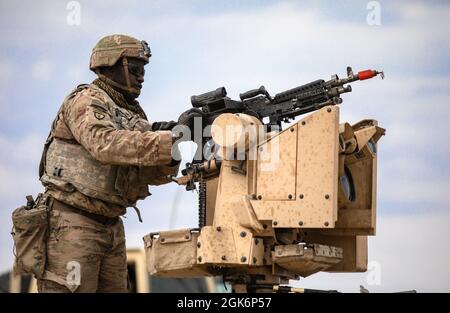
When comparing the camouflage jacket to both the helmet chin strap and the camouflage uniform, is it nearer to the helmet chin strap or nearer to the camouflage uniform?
the camouflage uniform

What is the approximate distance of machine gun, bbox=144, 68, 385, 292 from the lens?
32.7ft

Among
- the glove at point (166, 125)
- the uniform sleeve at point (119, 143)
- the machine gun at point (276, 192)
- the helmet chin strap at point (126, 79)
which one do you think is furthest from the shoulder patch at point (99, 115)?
the machine gun at point (276, 192)

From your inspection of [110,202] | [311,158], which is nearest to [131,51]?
[110,202]

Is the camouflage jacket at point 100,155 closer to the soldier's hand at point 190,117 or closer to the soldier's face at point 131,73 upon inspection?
the soldier's face at point 131,73

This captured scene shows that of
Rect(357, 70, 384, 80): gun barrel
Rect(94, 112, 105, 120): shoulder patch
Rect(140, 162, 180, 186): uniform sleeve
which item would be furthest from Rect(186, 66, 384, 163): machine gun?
Rect(94, 112, 105, 120): shoulder patch

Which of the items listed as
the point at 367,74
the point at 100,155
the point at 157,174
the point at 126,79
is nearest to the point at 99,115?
the point at 100,155

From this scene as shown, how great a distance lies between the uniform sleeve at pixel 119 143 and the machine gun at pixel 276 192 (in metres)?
0.44

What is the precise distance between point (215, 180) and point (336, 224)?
1082mm

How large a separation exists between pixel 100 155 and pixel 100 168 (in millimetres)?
346

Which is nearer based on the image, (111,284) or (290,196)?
(290,196)

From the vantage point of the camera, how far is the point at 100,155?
33.6 ft

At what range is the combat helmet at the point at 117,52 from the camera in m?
10.9
